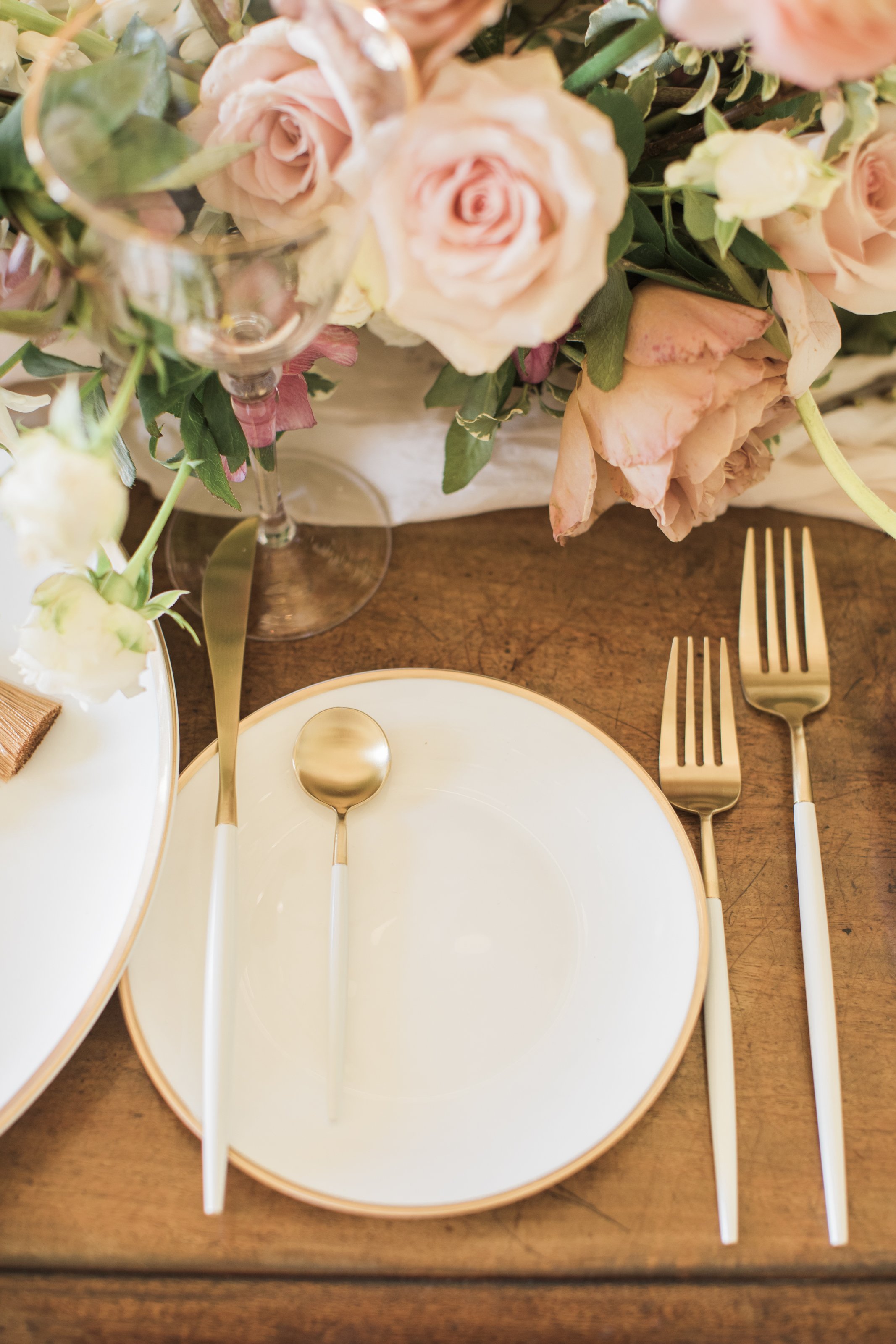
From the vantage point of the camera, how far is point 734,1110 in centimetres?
35

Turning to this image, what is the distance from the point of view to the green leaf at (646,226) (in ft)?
1.15

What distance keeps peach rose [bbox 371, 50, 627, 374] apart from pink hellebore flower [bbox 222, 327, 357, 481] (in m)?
0.09

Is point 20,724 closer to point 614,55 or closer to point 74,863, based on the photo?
point 74,863

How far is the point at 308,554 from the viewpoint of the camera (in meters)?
0.51

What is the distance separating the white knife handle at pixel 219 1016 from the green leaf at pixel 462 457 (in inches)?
7.9

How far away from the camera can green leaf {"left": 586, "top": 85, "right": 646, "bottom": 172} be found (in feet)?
1.03

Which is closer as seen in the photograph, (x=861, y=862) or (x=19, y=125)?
(x=19, y=125)

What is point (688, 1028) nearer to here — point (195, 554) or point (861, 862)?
point (861, 862)

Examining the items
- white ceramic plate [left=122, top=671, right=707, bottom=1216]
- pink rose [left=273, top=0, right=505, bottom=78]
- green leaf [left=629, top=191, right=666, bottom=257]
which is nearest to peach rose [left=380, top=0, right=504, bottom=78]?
pink rose [left=273, top=0, right=505, bottom=78]

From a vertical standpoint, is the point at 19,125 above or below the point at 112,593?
above

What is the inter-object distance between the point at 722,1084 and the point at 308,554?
33 centimetres

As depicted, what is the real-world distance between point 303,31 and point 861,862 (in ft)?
1.29

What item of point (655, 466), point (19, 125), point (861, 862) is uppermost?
point (19, 125)

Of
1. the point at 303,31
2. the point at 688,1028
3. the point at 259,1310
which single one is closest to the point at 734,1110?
the point at 688,1028
